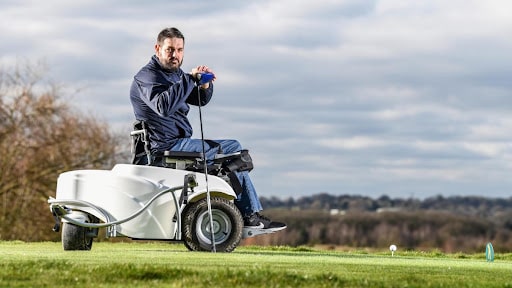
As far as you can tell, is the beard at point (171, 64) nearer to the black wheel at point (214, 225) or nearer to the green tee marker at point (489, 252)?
the black wheel at point (214, 225)

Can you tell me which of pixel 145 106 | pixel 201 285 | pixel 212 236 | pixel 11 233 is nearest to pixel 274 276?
pixel 201 285

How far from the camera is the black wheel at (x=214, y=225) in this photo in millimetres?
11781

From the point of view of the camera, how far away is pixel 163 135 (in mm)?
12039

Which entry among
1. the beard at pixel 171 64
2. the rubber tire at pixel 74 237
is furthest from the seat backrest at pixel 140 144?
the rubber tire at pixel 74 237

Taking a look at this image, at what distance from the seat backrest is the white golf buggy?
0.07ft

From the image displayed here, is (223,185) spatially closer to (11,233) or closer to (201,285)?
(201,285)

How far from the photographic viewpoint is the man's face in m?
12.0

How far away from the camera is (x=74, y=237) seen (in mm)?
12086

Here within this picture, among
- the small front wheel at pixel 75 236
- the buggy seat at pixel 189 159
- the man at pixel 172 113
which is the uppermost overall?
the man at pixel 172 113

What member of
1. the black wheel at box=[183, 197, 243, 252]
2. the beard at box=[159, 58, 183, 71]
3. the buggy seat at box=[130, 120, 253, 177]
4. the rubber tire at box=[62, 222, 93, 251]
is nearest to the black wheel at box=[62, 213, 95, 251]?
the rubber tire at box=[62, 222, 93, 251]

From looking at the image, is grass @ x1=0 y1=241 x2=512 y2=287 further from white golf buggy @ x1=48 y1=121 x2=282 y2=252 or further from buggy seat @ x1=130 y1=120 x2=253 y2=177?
buggy seat @ x1=130 y1=120 x2=253 y2=177

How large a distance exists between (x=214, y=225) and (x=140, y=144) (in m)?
1.49

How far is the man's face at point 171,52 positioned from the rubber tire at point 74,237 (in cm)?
241

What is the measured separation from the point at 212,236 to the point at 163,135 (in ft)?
4.85
